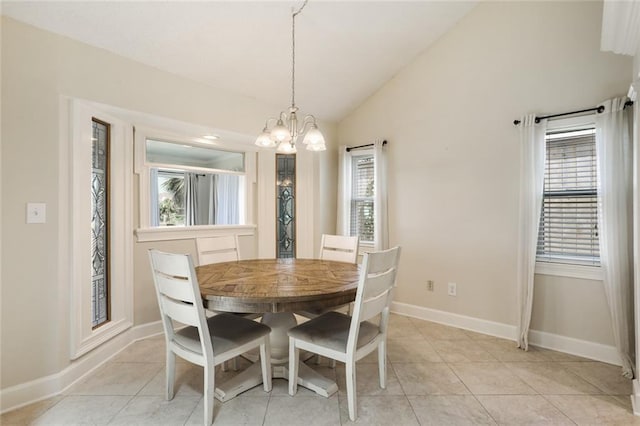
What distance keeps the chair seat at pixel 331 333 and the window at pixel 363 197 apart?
1967 mm

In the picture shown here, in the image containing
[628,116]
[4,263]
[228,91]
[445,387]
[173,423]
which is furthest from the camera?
[228,91]

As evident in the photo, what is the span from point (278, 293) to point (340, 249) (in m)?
1.35

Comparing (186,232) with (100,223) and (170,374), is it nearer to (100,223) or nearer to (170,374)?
(100,223)

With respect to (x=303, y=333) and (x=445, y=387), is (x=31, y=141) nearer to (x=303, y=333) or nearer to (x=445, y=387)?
(x=303, y=333)

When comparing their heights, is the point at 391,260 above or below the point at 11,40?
below

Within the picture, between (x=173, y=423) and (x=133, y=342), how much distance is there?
139 centimetres

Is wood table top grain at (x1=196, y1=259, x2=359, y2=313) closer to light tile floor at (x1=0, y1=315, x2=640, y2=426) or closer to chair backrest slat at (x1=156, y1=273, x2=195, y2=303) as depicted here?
chair backrest slat at (x1=156, y1=273, x2=195, y2=303)

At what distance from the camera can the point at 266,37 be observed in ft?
8.71

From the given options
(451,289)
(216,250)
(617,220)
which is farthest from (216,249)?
(617,220)

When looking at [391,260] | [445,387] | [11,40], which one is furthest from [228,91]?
[445,387]

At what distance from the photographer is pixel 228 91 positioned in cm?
316

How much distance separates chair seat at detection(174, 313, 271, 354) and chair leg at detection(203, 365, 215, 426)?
97 millimetres

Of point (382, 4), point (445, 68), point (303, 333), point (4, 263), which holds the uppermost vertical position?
point (382, 4)

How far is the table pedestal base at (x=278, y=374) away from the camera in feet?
6.37
